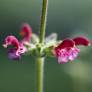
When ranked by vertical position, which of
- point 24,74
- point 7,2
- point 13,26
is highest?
point 7,2

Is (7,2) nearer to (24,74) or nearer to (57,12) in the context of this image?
(57,12)

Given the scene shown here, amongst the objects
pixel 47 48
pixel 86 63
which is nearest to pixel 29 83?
pixel 86 63

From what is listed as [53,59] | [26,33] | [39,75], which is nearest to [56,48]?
[39,75]

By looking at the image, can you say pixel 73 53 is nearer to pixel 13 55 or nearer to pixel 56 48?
pixel 56 48

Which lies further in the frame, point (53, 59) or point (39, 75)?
point (53, 59)

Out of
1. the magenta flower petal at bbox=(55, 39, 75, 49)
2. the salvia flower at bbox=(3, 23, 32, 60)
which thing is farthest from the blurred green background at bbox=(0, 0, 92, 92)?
the salvia flower at bbox=(3, 23, 32, 60)

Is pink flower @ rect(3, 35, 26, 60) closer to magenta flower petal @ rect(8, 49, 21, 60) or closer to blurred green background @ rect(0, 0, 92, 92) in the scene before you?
magenta flower petal @ rect(8, 49, 21, 60)

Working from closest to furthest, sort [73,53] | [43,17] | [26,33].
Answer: [43,17], [73,53], [26,33]
